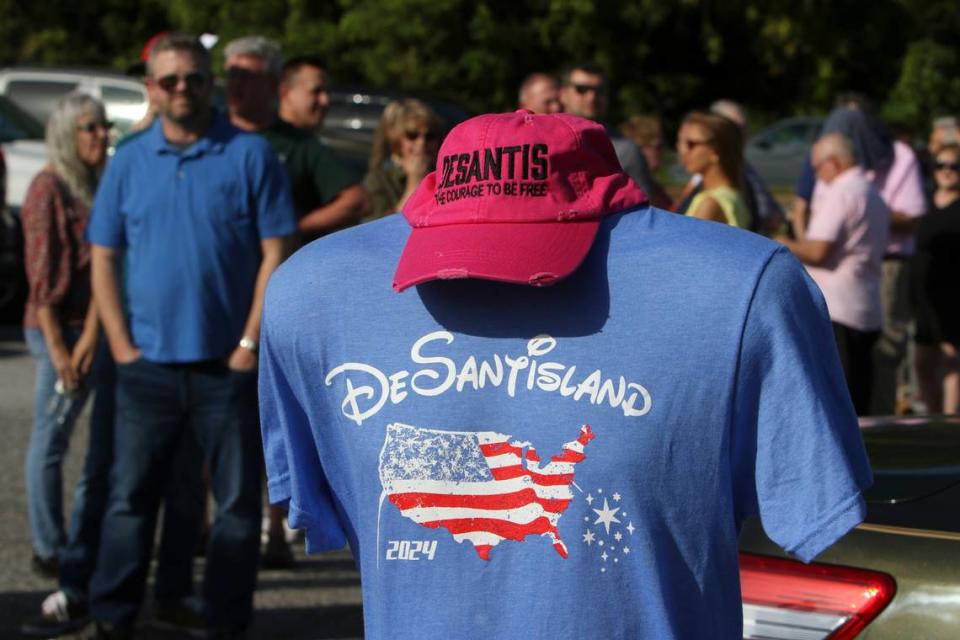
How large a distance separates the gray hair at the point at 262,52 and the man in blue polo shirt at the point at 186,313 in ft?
2.79

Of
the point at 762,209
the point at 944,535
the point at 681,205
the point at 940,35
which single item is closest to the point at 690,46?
the point at 940,35

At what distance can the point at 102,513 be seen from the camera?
5.43 metres

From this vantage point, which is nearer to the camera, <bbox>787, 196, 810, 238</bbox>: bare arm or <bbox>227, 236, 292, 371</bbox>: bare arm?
<bbox>227, 236, 292, 371</bbox>: bare arm

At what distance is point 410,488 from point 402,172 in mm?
4029

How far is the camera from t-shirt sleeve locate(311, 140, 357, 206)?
5.84 meters

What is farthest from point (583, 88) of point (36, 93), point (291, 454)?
point (36, 93)

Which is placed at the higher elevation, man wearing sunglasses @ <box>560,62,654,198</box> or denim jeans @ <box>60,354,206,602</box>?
man wearing sunglasses @ <box>560,62,654,198</box>

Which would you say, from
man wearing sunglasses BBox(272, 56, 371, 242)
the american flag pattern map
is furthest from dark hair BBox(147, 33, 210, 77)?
the american flag pattern map

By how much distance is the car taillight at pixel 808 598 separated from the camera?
2838mm

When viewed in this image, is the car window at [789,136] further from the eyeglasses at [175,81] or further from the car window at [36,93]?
the eyeglasses at [175,81]

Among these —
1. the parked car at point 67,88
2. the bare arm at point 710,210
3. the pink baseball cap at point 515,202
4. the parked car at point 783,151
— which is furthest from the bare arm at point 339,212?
the parked car at point 783,151

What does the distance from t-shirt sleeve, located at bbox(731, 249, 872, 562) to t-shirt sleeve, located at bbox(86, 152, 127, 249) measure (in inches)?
128

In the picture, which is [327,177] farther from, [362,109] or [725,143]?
[362,109]

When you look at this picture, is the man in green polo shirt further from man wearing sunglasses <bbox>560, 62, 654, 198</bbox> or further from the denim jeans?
man wearing sunglasses <bbox>560, 62, 654, 198</bbox>
